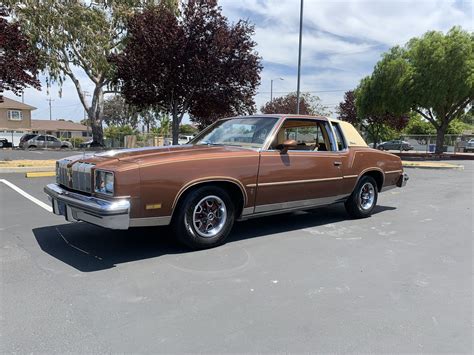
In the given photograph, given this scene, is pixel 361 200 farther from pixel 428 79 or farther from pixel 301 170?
pixel 428 79

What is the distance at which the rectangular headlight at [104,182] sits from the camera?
399cm

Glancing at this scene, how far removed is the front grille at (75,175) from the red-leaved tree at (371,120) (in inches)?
1187


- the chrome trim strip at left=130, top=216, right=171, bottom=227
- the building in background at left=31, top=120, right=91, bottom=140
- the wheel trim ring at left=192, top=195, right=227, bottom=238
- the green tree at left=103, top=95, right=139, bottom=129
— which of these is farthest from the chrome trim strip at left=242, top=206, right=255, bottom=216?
the green tree at left=103, top=95, right=139, bottom=129

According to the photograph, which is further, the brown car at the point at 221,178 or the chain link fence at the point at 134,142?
the chain link fence at the point at 134,142

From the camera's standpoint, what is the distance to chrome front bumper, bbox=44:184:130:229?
12.8ft

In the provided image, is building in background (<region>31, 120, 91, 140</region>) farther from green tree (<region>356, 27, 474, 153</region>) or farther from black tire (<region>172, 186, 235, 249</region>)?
black tire (<region>172, 186, 235, 249</region>)

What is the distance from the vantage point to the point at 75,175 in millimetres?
4551

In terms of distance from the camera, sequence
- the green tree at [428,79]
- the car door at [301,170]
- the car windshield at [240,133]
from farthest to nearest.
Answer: the green tree at [428,79] → the car windshield at [240,133] → the car door at [301,170]

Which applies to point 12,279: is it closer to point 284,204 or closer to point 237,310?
point 237,310

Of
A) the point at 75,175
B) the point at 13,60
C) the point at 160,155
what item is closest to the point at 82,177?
the point at 75,175

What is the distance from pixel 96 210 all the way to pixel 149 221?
559 millimetres

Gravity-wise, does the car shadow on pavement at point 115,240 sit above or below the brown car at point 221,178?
below

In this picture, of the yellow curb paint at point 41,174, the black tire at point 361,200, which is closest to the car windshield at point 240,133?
the black tire at point 361,200

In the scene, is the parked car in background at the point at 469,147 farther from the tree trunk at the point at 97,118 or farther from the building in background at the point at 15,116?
the building in background at the point at 15,116
